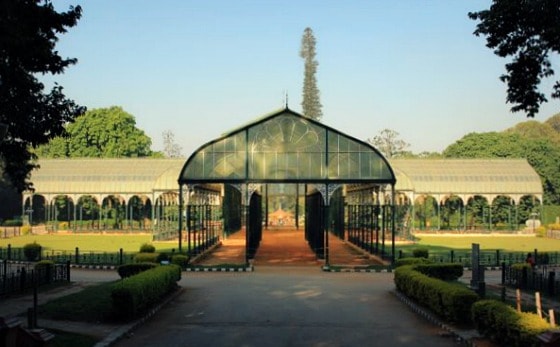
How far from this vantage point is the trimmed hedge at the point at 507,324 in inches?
521

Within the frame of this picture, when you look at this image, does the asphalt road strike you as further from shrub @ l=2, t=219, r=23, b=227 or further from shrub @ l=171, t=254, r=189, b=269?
shrub @ l=2, t=219, r=23, b=227

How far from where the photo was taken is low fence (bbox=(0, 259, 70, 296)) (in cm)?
2417

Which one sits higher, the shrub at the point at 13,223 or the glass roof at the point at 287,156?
the glass roof at the point at 287,156

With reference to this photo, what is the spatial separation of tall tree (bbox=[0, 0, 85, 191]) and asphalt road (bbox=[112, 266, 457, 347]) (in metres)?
7.26

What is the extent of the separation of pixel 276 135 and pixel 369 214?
41.6ft

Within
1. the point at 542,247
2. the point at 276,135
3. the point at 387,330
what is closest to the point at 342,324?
the point at 387,330

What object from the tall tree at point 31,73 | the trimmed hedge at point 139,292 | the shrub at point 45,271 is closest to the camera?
the trimmed hedge at point 139,292

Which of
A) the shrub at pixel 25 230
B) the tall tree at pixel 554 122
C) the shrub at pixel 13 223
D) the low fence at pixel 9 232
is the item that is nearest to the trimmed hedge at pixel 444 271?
the low fence at pixel 9 232

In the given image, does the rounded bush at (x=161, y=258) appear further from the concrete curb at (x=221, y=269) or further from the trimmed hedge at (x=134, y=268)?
the trimmed hedge at (x=134, y=268)

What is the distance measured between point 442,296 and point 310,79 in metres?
104

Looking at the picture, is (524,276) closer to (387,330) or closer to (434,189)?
(387,330)

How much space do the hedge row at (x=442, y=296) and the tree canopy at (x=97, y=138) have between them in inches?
2902

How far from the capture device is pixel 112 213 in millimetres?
94312

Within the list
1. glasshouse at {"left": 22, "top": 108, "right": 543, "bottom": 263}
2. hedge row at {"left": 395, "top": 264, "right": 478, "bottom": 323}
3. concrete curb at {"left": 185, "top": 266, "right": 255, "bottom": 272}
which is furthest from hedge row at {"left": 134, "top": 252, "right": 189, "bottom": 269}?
hedge row at {"left": 395, "top": 264, "right": 478, "bottom": 323}
